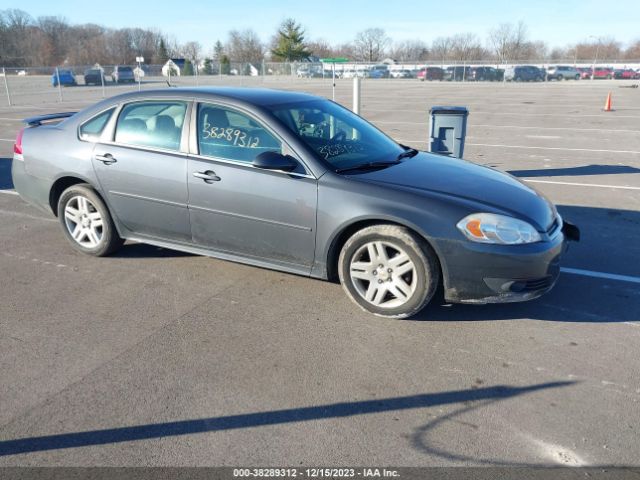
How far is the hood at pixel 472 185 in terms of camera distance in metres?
3.91

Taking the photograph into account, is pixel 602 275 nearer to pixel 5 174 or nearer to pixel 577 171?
pixel 577 171

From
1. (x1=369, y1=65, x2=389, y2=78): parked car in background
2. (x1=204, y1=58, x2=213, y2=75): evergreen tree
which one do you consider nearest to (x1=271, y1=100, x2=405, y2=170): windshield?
(x1=204, y1=58, x2=213, y2=75): evergreen tree

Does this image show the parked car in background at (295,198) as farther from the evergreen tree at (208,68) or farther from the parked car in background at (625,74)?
the parked car in background at (625,74)

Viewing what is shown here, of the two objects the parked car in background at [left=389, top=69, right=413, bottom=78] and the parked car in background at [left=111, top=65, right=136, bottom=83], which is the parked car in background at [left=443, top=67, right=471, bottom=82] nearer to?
the parked car in background at [left=389, top=69, right=413, bottom=78]

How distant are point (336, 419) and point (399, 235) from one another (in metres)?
1.45

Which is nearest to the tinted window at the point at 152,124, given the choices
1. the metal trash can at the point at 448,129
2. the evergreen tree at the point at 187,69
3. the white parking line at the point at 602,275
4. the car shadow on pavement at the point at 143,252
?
the car shadow on pavement at the point at 143,252

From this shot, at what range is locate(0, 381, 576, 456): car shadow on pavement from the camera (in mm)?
2646

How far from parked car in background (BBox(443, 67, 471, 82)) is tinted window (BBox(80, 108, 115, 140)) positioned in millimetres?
52267

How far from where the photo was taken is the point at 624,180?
853 centimetres

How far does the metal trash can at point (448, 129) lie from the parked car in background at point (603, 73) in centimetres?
5451

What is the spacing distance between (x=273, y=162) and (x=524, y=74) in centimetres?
5456

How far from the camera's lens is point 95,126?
5.00 metres

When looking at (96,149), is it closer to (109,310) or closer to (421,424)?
(109,310)

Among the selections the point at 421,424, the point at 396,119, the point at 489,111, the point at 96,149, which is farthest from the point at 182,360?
the point at 489,111
